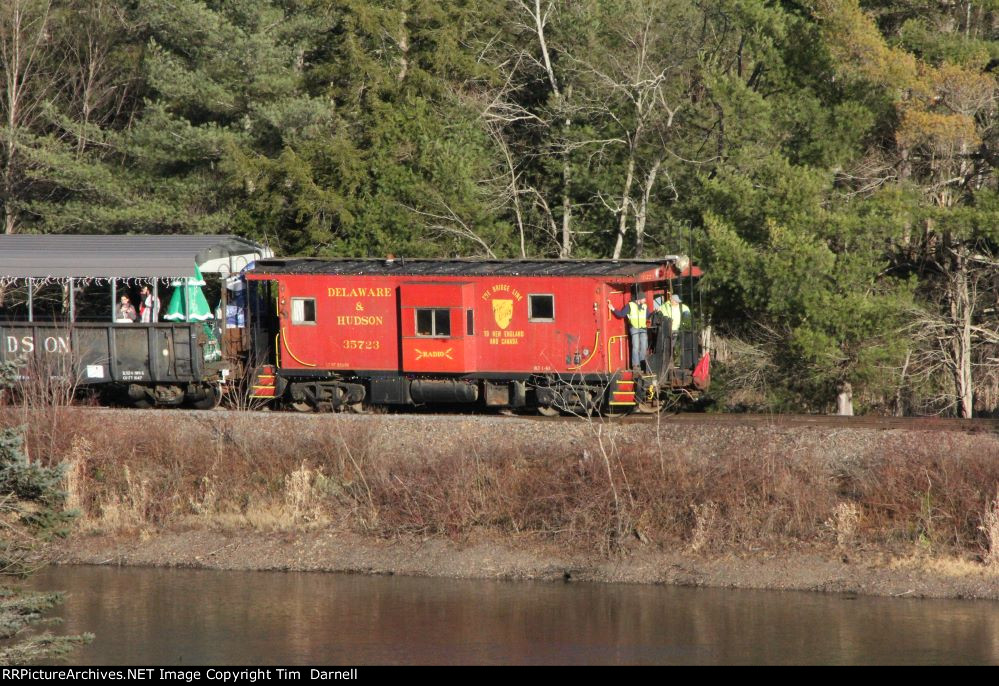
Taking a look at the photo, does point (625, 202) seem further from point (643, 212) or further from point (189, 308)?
point (189, 308)

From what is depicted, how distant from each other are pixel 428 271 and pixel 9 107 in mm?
19396

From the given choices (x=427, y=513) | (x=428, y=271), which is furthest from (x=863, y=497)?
(x=428, y=271)

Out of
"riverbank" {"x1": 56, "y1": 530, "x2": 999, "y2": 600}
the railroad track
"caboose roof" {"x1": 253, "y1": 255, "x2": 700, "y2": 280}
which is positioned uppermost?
"caboose roof" {"x1": 253, "y1": 255, "x2": 700, "y2": 280}

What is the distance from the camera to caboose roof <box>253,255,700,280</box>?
78.5 feet

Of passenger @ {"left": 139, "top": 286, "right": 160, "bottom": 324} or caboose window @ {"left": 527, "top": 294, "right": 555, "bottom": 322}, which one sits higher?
passenger @ {"left": 139, "top": 286, "right": 160, "bottom": 324}

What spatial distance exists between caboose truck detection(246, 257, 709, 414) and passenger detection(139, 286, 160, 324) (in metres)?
1.83

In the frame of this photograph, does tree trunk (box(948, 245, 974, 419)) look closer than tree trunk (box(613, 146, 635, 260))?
Yes

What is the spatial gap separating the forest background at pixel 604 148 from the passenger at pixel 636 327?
329 centimetres

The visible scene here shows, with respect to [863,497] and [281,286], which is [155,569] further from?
[863,497]

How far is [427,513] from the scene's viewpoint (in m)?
20.5

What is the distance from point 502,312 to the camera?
24188 mm

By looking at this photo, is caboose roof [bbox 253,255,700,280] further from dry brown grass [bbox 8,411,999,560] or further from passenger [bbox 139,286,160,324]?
dry brown grass [bbox 8,411,999,560]

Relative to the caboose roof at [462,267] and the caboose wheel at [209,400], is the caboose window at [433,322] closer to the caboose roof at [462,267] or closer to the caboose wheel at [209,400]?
the caboose roof at [462,267]

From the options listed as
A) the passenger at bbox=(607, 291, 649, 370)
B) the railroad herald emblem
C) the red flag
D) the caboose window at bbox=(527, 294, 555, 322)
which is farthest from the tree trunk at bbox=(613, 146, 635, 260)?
the railroad herald emblem
